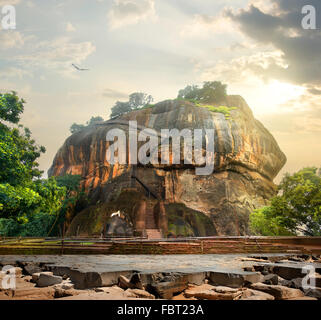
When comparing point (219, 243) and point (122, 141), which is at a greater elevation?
point (122, 141)

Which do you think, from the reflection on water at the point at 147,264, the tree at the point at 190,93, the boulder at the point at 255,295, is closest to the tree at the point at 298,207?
the reflection on water at the point at 147,264

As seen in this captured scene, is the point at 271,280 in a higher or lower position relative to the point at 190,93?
lower

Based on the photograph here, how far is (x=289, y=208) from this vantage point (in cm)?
1823

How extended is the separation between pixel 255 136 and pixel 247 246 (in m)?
26.0

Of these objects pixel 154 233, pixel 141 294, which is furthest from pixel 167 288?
pixel 154 233

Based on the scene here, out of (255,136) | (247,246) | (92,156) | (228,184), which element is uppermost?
(255,136)

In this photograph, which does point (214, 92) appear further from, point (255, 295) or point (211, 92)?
point (255, 295)

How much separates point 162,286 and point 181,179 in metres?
27.9

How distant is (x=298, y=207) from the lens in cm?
1778

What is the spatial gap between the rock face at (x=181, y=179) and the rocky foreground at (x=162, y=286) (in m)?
19.0

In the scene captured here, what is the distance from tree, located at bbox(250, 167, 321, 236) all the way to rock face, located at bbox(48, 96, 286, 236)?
9.01 meters
